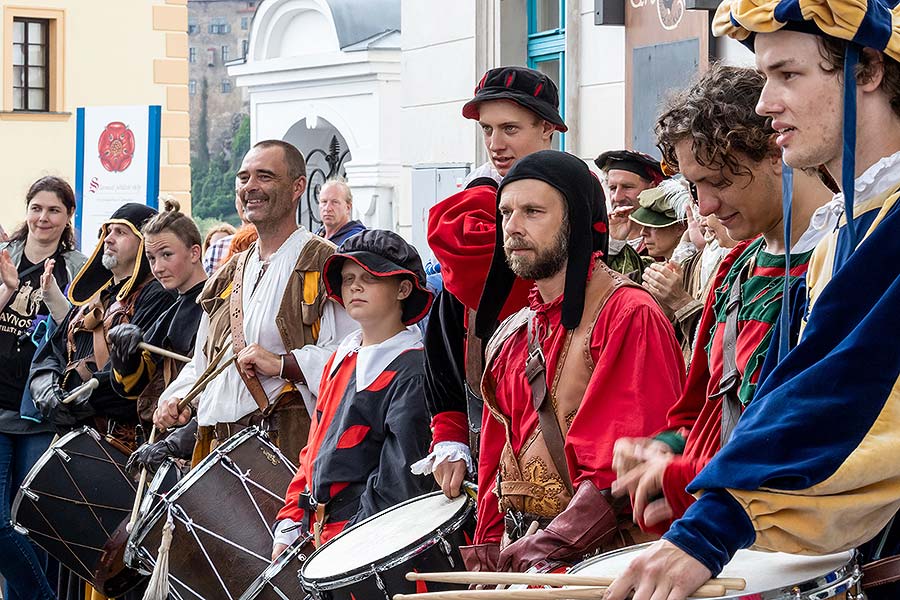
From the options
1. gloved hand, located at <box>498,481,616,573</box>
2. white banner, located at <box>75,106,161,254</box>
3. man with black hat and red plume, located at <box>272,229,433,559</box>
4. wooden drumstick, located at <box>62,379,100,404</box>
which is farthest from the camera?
white banner, located at <box>75,106,161,254</box>

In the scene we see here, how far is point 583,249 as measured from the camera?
3.75 meters

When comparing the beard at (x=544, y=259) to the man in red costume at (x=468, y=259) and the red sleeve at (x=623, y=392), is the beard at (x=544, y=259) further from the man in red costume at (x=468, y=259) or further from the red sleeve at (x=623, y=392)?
the man in red costume at (x=468, y=259)

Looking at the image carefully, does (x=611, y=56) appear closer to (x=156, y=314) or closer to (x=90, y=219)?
(x=156, y=314)

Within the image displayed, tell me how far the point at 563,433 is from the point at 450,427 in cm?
83

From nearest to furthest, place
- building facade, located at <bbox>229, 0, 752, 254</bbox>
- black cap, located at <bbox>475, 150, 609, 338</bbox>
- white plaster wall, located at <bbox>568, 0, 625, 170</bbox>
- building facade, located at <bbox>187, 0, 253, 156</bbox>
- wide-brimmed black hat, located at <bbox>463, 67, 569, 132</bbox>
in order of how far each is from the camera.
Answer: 1. black cap, located at <bbox>475, 150, 609, 338</bbox>
2. wide-brimmed black hat, located at <bbox>463, 67, 569, 132</bbox>
3. building facade, located at <bbox>229, 0, 752, 254</bbox>
4. white plaster wall, located at <bbox>568, 0, 625, 170</bbox>
5. building facade, located at <bbox>187, 0, 253, 156</bbox>

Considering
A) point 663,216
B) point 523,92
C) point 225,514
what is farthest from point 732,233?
point 225,514

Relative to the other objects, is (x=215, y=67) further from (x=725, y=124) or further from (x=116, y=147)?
(x=725, y=124)

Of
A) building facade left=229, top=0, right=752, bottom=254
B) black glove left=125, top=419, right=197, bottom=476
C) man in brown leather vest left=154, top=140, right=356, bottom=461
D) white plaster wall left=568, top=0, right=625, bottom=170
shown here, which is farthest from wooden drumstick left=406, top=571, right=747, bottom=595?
white plaster wall left=568, top=0, right=625, bottom=170

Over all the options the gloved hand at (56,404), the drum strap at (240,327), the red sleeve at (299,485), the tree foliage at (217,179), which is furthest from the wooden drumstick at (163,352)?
the tree foliage at (217,179)

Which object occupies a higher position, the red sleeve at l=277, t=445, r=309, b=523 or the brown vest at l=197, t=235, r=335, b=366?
the brown vest at l=197, t=235, r=335, b=366

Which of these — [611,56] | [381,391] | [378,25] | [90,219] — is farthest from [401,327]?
[378,25]

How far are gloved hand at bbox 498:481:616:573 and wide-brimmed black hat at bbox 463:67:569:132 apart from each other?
5.11 feet

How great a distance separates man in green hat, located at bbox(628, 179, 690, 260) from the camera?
5.27 meters

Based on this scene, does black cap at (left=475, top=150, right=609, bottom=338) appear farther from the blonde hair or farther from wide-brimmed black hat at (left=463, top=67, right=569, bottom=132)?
the blonde hair
